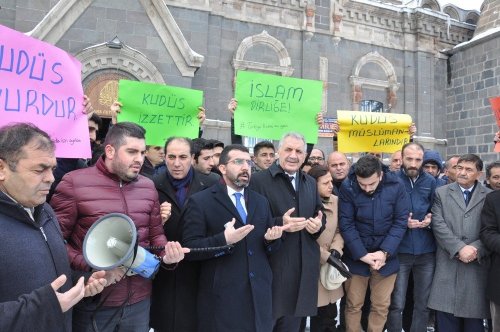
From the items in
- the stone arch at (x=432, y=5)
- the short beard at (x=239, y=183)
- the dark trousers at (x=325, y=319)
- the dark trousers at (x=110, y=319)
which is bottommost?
the dark trousers at (x=325, y=319)

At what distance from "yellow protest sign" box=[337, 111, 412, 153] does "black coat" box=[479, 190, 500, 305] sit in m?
1.89

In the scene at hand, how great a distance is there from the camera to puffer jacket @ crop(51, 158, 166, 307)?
300 cm

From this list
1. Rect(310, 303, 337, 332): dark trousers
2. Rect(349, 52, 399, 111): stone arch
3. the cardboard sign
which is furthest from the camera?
Rect(349, 52, 399, 111): stone arch

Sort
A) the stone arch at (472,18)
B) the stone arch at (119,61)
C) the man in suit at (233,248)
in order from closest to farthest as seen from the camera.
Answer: the man in suit at (233,248), the stone arch at (119,61), the stone arch at (472,18)

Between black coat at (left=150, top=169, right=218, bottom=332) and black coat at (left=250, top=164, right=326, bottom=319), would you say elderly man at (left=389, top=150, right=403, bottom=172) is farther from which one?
black coat at (left=150, top=169, right=218, bottom=332)

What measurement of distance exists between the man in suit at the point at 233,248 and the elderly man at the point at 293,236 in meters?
0.37

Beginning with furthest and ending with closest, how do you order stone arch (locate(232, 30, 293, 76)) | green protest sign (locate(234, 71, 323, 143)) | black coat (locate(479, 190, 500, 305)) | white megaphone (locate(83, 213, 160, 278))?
stone arch (locate(232, 30, 293, 76)), green protest sign (locate(234, 71, 323, 143)), black coat (locate(479, 190, 500, 305)), white megaphone (locate(83, 213, 160, 278))

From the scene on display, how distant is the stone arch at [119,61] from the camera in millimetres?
10930

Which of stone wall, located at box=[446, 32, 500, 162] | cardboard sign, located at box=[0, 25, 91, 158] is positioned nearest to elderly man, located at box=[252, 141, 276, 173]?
cardboard sign, located at box=[0, 25, 91, 158]

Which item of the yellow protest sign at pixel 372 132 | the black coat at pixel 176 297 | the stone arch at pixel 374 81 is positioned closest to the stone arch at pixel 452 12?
the stone arch at pixel 374 81

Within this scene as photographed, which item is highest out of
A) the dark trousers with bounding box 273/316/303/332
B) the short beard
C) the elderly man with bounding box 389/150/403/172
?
the elderly man with bounding box 389/150/403/172

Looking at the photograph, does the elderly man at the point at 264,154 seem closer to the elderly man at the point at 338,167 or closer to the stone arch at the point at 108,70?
the elderly man at the point at 338,167

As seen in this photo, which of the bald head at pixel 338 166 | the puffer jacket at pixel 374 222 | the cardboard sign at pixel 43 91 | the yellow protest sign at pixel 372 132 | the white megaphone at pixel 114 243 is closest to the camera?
the white megaphone at pixel 114 243

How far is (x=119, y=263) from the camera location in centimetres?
245
